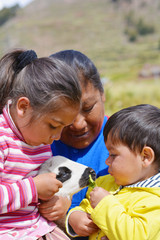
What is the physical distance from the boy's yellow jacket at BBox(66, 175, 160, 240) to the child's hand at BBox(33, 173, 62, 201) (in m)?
0.31

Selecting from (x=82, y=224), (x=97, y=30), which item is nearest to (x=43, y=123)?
(x=82, y=224)

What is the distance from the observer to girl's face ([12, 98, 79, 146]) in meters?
1.80

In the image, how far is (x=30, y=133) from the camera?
1.85 metres

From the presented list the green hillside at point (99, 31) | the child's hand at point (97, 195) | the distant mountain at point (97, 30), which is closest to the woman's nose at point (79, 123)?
the child's hand at point (97, 195)

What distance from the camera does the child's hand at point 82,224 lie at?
2012mm

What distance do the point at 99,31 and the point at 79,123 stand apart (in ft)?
239

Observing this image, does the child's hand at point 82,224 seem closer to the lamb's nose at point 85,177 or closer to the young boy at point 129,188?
the young boy at point 129,188

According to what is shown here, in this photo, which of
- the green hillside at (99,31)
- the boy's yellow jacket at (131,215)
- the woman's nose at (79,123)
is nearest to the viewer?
the boy's yellow jacket at (131,215)

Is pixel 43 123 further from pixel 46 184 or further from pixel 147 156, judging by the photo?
pixel 147 156

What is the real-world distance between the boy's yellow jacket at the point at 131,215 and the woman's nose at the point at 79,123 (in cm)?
63

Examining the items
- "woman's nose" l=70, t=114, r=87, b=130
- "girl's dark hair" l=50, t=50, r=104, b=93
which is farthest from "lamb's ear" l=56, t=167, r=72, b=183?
"girl's dark hair" l=50, t=50, r=104, b=93

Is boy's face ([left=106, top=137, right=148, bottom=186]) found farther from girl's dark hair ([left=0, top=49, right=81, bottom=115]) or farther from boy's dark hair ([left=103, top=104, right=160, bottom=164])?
girl's dark hair ([left=0, top=49, right=81, bottom=115])

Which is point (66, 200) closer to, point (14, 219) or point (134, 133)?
point (14, 219)

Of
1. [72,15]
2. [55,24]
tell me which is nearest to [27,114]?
[55,24]
